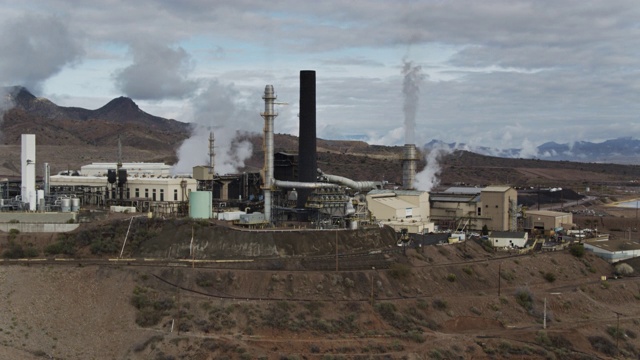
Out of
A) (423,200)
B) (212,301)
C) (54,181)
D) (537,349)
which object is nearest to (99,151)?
(54,181)

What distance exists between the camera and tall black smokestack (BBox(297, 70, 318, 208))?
74.9 meters

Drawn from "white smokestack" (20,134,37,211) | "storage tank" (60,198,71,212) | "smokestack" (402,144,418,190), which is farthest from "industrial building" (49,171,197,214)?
"smokestack" (402,144,418,190)

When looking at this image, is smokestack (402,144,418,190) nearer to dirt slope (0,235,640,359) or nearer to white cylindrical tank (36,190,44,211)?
dirt slope (0,235,640,359)

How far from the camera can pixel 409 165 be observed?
95.9 m

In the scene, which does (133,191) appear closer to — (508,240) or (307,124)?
(307,124)

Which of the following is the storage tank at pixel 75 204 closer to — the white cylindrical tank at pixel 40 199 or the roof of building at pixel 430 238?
the white cylindrical tank at pixel 40 199

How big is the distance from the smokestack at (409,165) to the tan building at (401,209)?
19.9 feet

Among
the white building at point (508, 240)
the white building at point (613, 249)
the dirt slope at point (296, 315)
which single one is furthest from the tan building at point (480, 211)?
the dirt slope at point (296, 315)

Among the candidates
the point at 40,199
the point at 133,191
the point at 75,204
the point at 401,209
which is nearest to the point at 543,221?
the point at 401,209

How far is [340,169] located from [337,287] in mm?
94579

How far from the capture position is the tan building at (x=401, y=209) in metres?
79.8

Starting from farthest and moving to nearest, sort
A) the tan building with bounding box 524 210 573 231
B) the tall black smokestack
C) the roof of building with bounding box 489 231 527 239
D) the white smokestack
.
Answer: the tan building with bounding box 524 210 573 231, the roof of building with bounding box 489 231 527 239, the white smokestack, the tall black smokestack

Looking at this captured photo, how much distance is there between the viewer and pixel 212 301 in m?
56.0

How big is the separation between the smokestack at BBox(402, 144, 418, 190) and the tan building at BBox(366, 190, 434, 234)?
6.07m
